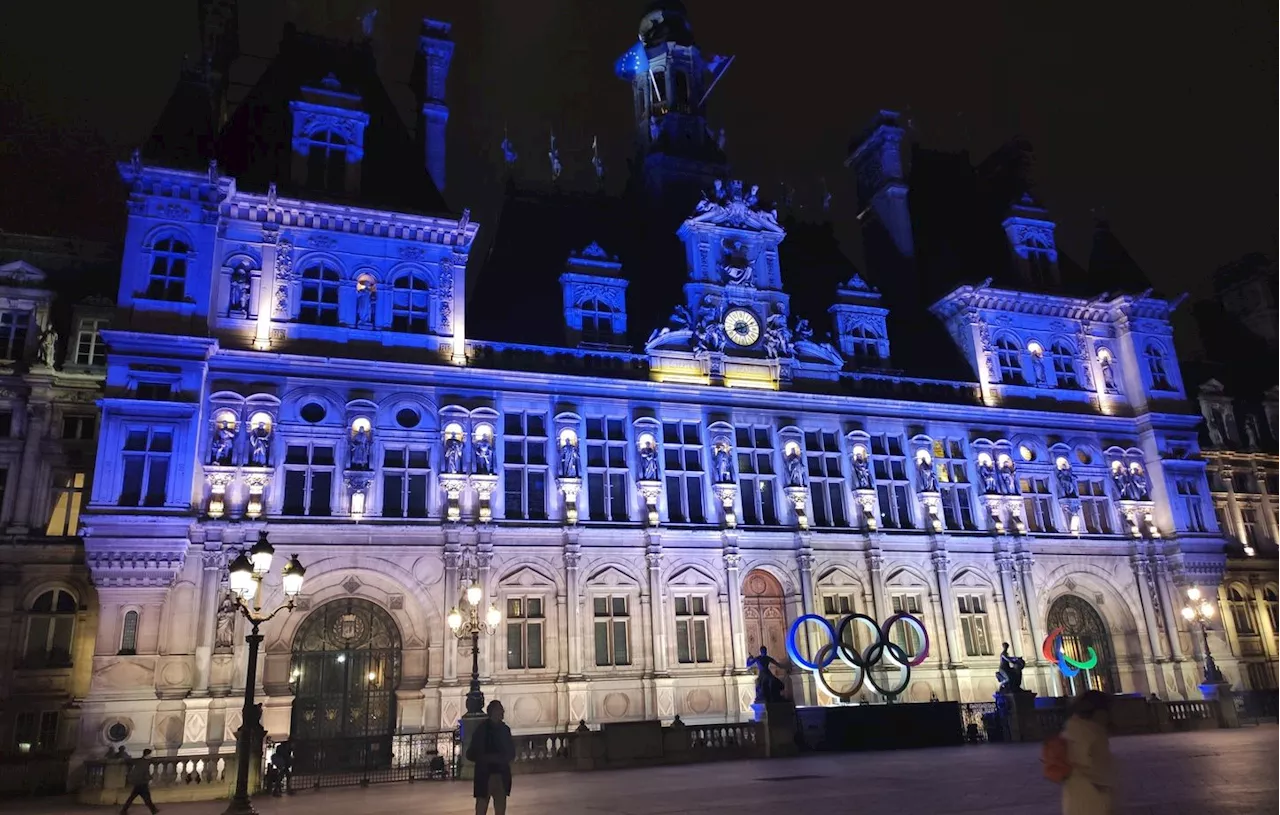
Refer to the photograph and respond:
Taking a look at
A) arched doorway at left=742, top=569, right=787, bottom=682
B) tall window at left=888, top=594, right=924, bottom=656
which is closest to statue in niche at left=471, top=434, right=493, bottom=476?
arched doorway at left=742, top=569, right=787, bottom=682

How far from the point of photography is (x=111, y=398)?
1049 inches

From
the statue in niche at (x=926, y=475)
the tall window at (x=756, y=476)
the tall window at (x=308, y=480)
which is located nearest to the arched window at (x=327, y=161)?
the tall window at (x=308, y=480)

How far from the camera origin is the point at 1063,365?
1638 inches

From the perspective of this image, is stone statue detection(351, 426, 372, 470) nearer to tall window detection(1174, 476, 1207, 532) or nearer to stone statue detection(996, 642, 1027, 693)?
stone statue detection(996, 642, 1027, 693)

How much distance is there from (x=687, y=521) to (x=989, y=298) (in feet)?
58.5

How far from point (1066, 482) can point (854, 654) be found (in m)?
13.9

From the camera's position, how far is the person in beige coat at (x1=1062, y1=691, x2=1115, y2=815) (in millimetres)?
7402

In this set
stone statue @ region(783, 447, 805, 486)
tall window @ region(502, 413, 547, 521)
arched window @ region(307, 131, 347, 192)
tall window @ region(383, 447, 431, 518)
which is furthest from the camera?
stone statue @ region(783, 447, 805, 486)

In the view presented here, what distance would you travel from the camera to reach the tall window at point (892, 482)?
118ft

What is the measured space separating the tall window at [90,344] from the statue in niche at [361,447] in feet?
32.9

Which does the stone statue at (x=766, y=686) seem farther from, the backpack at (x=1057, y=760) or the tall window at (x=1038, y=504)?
the backpack at (x=1057, y=760)

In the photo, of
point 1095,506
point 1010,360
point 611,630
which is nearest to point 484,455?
A: point 611,630

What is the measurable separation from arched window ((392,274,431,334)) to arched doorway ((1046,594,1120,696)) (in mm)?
26653

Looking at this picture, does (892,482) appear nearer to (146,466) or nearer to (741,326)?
(741,326)
